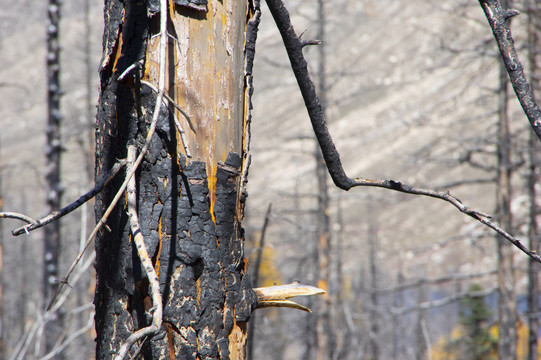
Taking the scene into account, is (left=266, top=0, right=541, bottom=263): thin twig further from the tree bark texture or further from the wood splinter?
the wood splinter

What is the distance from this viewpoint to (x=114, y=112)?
1.39 metres

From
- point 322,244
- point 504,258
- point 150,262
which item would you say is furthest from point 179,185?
point 322,244

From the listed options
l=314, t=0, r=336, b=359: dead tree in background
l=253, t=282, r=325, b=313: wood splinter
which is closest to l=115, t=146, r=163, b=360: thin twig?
l=253, t=282, r=325, b=313: wood splinter

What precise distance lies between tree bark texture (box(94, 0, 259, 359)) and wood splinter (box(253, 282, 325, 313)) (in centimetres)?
→ 18

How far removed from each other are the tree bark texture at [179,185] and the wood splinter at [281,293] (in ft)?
0.59

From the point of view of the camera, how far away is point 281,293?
5.41ft

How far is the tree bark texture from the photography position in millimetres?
1312

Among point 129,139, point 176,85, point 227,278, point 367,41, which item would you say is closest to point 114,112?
point 129,139

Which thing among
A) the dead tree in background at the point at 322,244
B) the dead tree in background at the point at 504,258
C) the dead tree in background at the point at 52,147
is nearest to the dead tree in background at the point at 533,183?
the dead tree in background at the point at 504,258

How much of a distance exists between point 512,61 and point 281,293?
1056 millimetres

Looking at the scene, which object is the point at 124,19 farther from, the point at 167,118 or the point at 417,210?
the point at 417,210

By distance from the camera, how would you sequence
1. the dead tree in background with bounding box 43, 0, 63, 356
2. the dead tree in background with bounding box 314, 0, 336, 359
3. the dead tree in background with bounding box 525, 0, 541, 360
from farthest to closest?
the dead tree in background with bounding box 314, 0, 336, 359 < the dead tree in background with bounding box 525, 0, 541, 360 < the dead tree in background with bounding box 43, 0, 63, 356

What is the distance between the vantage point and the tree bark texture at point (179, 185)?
1.31m

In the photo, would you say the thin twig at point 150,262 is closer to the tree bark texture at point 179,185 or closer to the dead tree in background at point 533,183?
the tree bark texture at point 179,185
